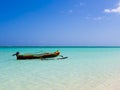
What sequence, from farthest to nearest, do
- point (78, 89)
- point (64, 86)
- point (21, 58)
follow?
point (21, 58), point (64, 86), point (78, 89)

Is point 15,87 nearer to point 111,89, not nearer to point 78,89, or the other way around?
point 78,89

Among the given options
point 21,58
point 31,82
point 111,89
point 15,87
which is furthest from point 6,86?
point 21,58

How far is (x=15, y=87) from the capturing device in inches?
324

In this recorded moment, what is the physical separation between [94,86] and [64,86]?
3.35 feet

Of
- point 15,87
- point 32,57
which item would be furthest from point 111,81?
point 32,57

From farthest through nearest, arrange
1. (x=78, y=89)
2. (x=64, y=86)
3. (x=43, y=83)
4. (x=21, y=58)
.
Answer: (x=21, y=58) < (x=43, y=83) < (x=64, y=86) < (x=78, y=89)

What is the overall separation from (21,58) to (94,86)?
1331 cm

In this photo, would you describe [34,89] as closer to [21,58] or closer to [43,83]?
[43,83]

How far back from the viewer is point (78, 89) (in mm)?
7797

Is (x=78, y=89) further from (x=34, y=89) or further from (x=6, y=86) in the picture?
(x=6, y=86)

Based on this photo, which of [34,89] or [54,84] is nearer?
[34,89]

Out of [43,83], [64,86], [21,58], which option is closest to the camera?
[64,86]

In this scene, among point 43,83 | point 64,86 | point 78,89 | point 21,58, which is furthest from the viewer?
point 21,58

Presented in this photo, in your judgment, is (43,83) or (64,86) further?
(43,83)
